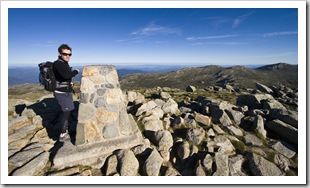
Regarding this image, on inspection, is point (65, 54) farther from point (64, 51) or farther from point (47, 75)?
point (47, 75)

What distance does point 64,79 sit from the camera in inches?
285

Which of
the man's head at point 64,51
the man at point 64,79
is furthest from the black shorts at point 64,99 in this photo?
the man's head at point 64,51

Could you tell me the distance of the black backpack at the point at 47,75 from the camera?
22.7 feet

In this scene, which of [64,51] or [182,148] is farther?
[182,148]

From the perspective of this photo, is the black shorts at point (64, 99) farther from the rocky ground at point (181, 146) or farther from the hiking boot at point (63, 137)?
the rocky ground at point (181, 146)

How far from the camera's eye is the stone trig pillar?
24.3 feet

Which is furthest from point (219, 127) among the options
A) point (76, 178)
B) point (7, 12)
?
point (7, 12)

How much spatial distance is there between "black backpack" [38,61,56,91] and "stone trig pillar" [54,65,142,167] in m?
1.05

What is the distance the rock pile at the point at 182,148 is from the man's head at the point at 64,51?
1710 millimetres

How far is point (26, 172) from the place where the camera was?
664 centimetres

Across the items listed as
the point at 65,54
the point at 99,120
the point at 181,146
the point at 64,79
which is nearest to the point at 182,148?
the point at 181,146

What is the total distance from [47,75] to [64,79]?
57cm

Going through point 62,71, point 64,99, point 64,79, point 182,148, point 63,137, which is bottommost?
point 182,148

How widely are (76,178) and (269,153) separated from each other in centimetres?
817
